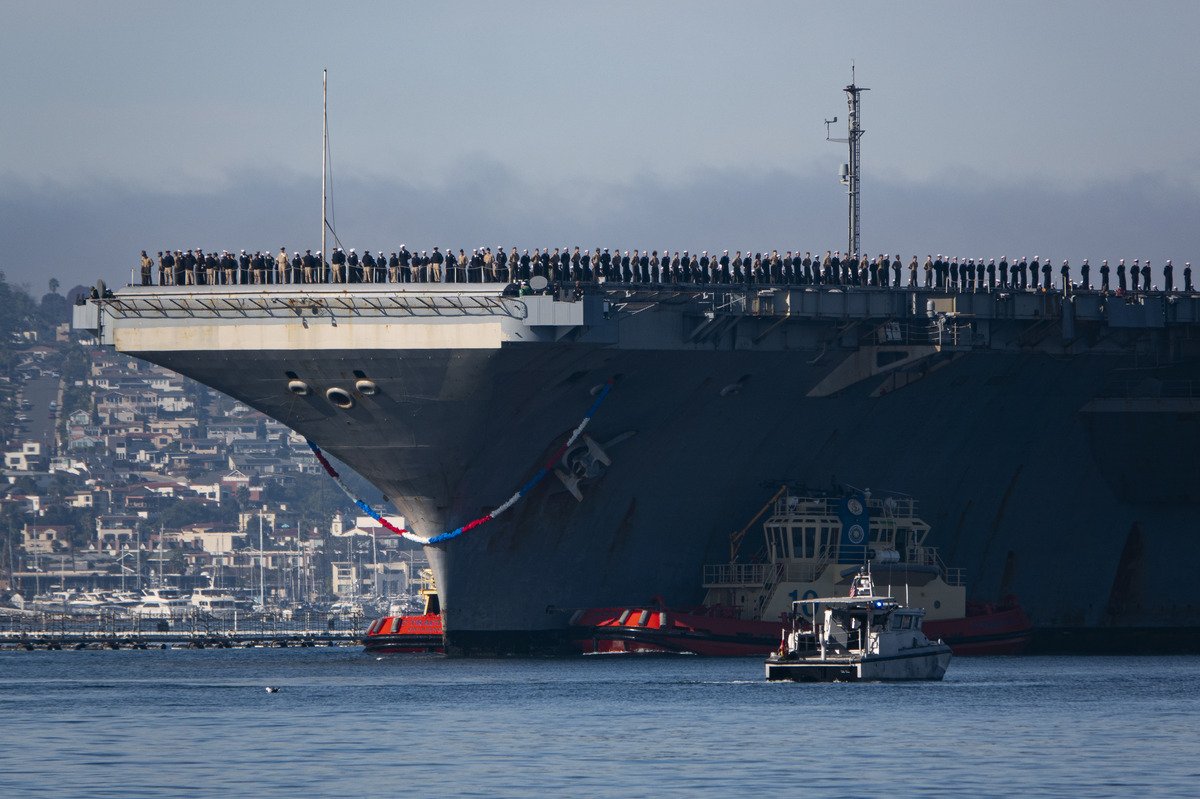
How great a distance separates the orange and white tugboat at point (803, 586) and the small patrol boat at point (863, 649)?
849cm

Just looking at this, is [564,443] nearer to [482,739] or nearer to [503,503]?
[503,503]

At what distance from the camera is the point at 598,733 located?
4375cm

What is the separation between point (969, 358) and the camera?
214ft

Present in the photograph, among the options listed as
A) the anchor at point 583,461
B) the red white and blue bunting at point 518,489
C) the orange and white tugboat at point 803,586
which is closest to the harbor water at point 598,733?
the orange and white tugboat at point 803,586

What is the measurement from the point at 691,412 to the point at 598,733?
2059cm

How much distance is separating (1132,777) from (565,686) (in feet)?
65.7

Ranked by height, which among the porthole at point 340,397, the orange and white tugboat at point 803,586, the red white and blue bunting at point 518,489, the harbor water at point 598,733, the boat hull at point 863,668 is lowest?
the harbor water at point 598,733

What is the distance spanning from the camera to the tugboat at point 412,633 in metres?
69.9

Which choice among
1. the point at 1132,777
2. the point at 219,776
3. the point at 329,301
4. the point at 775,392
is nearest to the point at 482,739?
the point at 219,776

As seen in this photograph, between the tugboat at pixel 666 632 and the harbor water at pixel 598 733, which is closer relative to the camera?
the harbor water at pixel 598 733

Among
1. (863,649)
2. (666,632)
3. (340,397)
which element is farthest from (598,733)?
(666,632)

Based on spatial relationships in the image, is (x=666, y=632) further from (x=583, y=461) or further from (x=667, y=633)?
(x=583, y=461)

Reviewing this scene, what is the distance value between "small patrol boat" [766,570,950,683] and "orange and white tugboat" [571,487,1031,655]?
849 centimetres

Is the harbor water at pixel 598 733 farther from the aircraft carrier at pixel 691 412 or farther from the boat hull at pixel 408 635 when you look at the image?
the boat hull at pixel 408 635
